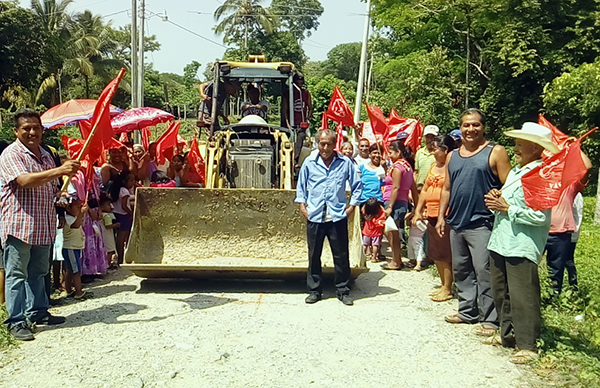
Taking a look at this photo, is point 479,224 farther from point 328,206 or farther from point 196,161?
point 196,161

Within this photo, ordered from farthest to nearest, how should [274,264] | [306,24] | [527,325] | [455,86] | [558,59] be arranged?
[306,24] → [455,86] → [558,59] → [274,264] → [527,325]

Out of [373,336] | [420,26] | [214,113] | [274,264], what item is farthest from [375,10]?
[373,336]

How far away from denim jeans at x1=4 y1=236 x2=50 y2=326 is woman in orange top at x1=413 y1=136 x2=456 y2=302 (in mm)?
3874

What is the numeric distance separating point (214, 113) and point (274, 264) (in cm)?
305

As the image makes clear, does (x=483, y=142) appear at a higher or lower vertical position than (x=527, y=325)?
higher

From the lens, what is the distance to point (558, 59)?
2014 centimetres

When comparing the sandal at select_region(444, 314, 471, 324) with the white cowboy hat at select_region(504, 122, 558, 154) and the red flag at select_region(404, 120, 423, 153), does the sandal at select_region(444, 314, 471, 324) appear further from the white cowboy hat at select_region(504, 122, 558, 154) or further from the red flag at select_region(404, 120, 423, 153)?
the red flag at select_region(404, 120, 423, 153)

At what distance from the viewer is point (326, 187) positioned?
6.33 m

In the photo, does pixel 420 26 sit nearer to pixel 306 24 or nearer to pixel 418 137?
pixel 418 137

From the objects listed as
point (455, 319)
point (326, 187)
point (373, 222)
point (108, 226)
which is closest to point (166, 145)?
point (108, 226)

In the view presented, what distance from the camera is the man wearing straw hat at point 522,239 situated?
452cm

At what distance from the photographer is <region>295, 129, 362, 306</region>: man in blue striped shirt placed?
20.8 feet

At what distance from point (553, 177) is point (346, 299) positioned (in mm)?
2747

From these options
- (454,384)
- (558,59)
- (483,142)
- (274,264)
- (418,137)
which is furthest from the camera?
(558,59)
